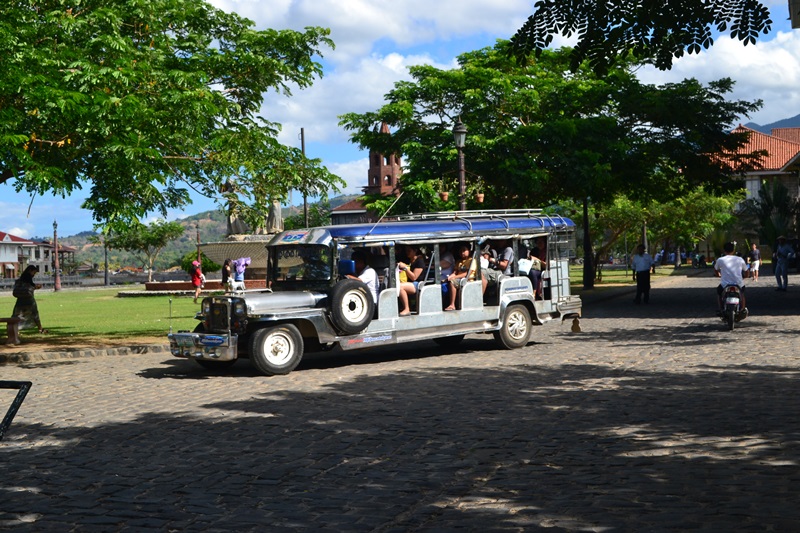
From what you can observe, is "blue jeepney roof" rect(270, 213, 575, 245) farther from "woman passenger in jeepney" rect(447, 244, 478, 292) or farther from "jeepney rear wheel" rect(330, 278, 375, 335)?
"jeepney rear wheel" rect(330, 278, 375, 335)

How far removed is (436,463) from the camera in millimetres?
7371

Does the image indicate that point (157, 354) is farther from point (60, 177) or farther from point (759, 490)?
point (759, 490)

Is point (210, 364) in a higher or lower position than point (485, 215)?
lower

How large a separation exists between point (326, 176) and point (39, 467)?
626 inches

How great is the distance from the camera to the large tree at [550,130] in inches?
1203

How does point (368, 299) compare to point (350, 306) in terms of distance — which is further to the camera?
point (368, 299)

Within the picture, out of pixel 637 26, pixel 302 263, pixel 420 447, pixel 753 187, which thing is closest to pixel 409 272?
pixel 302 263

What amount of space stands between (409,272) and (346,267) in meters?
1.24

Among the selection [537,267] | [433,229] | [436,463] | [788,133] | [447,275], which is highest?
[788,133]

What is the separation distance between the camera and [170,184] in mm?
20828

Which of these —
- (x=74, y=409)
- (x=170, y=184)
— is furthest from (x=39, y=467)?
(x=170, y=184)

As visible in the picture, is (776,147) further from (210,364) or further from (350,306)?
(210,364)

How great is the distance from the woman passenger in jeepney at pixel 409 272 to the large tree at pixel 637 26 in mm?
4768

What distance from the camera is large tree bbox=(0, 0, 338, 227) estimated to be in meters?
14.7
